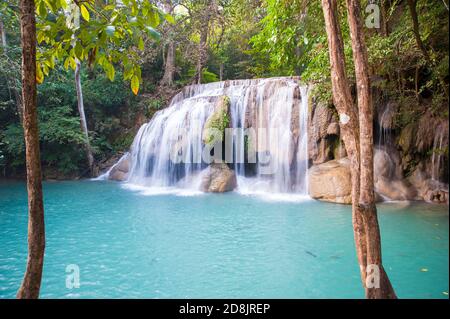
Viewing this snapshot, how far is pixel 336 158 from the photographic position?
380 inches

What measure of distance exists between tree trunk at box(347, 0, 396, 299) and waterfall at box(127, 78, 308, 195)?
24.0 ft

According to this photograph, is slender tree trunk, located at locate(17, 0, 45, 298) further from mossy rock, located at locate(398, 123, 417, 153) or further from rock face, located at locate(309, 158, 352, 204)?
mossy rock, located at locate(398, 123, 417, 153)

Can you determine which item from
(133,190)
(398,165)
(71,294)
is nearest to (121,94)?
(133,190)

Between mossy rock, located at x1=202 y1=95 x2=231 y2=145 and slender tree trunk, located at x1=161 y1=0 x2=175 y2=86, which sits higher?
slender tree trunk, located at x1=161 y1=0 x2=175 y2=86

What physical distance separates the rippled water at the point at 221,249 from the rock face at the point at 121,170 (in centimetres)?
447

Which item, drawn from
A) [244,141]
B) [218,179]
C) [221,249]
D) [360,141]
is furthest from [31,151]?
[244,141]

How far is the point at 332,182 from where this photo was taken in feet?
27.7

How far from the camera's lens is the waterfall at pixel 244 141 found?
34.2 feet

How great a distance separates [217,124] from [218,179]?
2.00 meters

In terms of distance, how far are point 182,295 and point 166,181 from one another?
27.2ft

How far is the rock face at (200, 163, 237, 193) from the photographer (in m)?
10.3

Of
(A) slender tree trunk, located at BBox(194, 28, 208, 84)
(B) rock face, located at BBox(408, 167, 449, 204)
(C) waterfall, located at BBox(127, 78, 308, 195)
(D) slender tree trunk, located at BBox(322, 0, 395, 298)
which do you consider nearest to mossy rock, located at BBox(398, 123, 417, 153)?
(B) rock face, located at BBox(408, 167, 449, 204)

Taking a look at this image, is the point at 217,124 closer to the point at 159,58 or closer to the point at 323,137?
the point at 323,137
